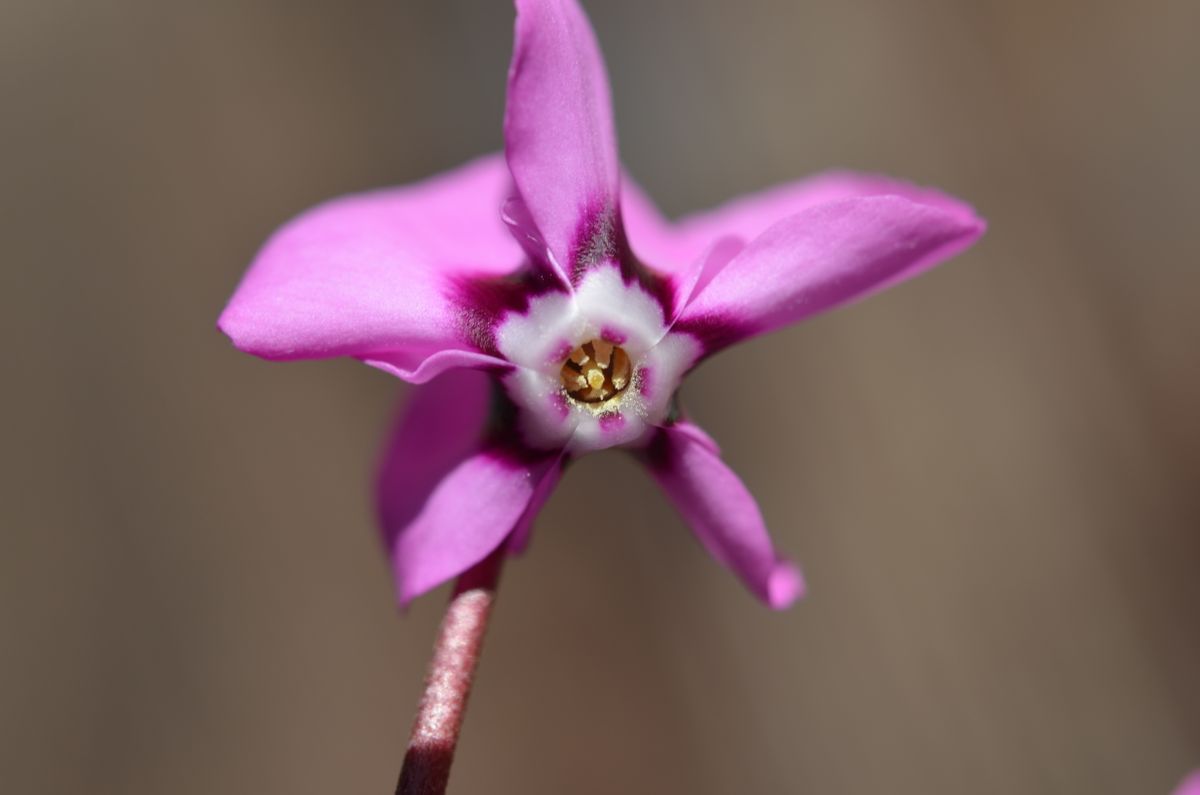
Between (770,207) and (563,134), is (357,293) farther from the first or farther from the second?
(770,207)

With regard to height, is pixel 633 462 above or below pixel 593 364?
below

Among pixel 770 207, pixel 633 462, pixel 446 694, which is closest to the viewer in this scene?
pixel 446 694

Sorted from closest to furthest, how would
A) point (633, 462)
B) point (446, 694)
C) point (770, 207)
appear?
point (446, 694)
point (770, 207)
point (633, 462)

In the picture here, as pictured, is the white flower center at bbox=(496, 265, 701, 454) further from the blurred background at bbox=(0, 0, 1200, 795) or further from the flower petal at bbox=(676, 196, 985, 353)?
the blurred background at bbox=(0, 0, 1200, 795)

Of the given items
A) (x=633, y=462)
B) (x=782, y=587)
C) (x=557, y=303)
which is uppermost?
(x=557, y=303)

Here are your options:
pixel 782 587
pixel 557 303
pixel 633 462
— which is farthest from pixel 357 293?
pixel 633 462

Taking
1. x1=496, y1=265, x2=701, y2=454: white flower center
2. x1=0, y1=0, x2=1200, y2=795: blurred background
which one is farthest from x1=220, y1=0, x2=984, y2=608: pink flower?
x1=0, y1=0, x2=1200, y2=795: blurred background
